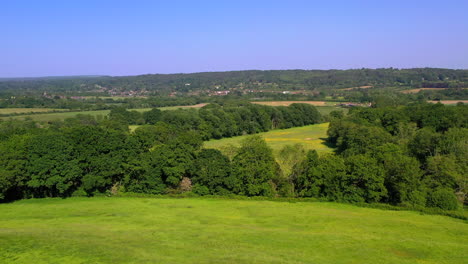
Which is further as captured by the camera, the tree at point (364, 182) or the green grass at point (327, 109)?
the green grass at point (327, 109)

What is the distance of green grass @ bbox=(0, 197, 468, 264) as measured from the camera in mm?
24031

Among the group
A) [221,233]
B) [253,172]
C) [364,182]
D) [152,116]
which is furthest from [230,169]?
[152,116]

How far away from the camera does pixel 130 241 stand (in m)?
26.8

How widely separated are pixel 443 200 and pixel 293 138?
57.0 m

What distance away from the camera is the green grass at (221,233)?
24.0 metres

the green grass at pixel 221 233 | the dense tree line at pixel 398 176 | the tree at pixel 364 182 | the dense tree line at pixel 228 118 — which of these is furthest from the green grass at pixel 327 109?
the green grass at pixel 221 233

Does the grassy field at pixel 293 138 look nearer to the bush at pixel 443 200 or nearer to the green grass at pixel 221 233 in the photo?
the bush at pixel 443 200

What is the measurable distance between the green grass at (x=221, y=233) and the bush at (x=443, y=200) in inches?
114

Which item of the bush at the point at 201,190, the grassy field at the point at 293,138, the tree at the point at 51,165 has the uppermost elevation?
the tree at the point at 51,165

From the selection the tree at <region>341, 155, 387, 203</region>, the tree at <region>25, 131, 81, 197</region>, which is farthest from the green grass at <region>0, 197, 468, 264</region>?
the tree at <region>25, 131, 81, 197</region>

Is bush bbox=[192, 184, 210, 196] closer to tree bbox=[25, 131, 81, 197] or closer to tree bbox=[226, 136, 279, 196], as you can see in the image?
tree bbox=[226, 136, 279, 196]

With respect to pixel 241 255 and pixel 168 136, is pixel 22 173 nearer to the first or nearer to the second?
pixel 168 136

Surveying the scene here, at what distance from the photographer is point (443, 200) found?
123 feet

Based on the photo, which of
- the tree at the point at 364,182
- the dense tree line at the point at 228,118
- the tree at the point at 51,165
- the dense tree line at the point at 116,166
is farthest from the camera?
the dense tree line at the point at 228,118
